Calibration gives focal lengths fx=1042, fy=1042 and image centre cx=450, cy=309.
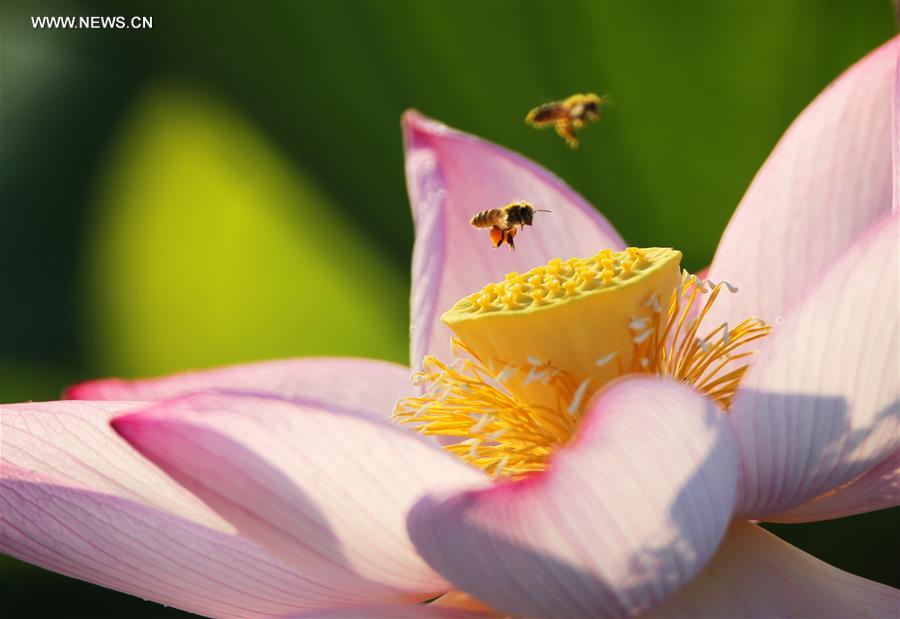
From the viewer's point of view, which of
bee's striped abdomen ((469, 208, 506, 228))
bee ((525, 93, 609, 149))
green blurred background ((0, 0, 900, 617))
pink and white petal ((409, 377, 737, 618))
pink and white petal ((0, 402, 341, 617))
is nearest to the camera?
pink and white petal ((409, 377, 737, 618))

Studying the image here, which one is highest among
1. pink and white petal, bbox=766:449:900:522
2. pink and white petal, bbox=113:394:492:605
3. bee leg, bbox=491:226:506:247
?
bee leg, bbox=491:226:506:247

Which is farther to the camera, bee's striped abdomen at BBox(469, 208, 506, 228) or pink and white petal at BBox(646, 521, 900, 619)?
bee's striped abdomen at BBox(469, 208, 506, 228)

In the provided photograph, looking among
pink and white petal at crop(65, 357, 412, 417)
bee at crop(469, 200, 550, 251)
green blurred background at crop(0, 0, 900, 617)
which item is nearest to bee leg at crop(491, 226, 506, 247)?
bee at crop(469, 200, 550, 251)

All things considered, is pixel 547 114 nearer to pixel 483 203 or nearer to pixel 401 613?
pixel 483 203

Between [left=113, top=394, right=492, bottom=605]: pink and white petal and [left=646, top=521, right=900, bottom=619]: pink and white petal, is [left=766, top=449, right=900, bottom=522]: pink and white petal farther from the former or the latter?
[left=113, top=394, right=492, bottom=605]: pink and white petal

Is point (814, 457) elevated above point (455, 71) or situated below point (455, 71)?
below

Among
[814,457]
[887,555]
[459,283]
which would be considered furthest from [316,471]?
[887,555]

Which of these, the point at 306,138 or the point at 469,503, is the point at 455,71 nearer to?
the point at 306,138
